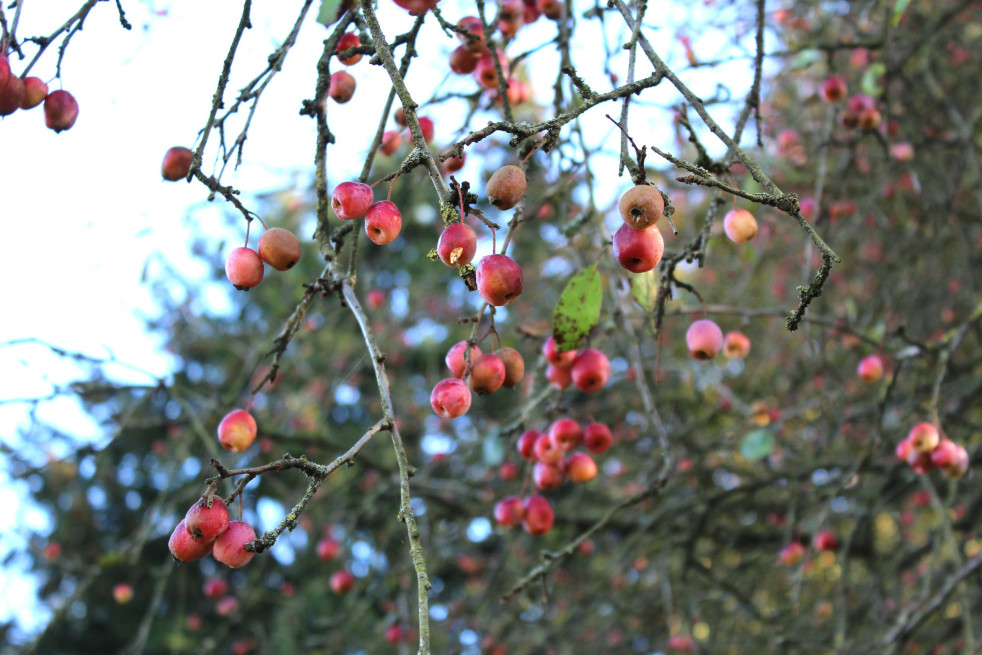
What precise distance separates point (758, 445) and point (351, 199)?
1.68 meters

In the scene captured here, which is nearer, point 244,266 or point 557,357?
point 244,266

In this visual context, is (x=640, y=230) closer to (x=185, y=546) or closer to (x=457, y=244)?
(x=457, y=244)

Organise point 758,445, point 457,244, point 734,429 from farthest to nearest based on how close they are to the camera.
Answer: point 734,429
point 758,445
point 457,244

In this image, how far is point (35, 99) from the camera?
54.9 inches

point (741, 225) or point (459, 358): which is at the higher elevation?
point (741, 225)

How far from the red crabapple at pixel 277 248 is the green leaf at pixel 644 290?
2.17 ft

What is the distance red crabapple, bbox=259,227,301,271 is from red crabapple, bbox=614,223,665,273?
0.58m

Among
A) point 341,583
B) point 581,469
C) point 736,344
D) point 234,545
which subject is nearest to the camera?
point 234,545

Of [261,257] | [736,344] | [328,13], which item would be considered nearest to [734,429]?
[736,344]

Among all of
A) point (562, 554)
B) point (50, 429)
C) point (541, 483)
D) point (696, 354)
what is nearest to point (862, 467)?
point (696, 354)

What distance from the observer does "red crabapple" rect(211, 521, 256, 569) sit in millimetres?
1049

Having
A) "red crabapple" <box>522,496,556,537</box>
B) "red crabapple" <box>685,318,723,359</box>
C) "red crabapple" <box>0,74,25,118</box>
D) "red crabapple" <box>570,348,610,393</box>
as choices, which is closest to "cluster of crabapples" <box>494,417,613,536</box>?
"red crabapple" <box>522,496,556,537</box>

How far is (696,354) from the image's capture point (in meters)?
1.63

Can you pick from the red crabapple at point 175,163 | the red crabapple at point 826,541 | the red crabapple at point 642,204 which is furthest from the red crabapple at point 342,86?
the red crabapple at point 826,541
